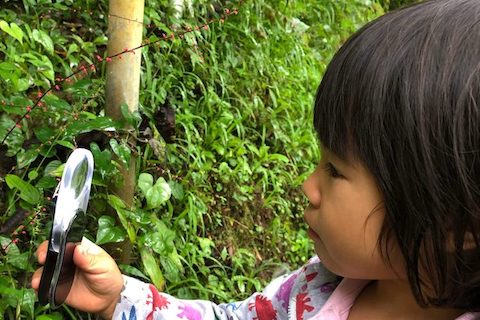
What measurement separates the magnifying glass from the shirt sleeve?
24 centimetres

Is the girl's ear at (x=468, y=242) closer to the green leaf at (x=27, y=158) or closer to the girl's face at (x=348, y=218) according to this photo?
the girl's face at (x=348, y=218)

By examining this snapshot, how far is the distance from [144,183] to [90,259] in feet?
2.50

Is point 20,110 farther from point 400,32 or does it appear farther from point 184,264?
point 400,32

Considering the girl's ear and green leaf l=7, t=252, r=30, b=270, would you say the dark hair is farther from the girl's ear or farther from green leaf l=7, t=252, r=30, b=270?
green leaf l=7, t=252, r=30, b=270

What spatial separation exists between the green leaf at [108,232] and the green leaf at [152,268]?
Result: 0.67 ft

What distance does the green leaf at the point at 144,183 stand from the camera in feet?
6.65

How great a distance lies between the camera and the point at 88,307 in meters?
1.36

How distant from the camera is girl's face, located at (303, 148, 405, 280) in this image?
3.89ft

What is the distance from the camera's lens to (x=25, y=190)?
5.52 ft

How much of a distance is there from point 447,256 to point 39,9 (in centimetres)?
178

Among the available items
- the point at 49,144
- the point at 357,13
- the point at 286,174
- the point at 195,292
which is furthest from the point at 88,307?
the point at 357,13

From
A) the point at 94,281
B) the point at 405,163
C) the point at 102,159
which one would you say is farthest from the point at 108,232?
the point at 405,163

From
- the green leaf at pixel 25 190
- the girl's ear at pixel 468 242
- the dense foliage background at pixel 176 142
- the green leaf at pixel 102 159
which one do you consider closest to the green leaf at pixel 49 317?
the dense foliage background at pixel 176 142

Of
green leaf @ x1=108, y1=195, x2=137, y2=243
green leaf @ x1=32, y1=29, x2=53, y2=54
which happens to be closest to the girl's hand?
green leaf @ x1=108, y1=195, x2=137, y2=243
